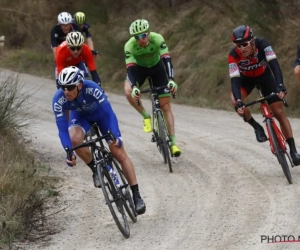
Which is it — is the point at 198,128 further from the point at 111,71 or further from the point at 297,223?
the point at 111,71

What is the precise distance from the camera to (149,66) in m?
10.7

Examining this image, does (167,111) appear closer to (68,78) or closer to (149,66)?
(149,66)

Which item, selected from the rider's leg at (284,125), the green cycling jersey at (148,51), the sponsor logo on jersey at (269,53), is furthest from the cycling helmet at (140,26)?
the rider's leg at (284,125)

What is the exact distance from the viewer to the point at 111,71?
2238 centimetres

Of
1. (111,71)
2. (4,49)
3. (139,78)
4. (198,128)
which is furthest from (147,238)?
(4,49)

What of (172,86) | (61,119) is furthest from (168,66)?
(61,119)

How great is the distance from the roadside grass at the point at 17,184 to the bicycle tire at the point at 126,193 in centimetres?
94

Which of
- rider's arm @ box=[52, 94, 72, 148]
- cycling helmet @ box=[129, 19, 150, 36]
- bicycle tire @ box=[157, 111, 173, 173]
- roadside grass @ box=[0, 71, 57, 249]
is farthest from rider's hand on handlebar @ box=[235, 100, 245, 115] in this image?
roadside grass @ box=[0, 71, 57, 249]

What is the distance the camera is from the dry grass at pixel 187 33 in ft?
55.6

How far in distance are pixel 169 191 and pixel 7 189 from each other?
207 centimetres

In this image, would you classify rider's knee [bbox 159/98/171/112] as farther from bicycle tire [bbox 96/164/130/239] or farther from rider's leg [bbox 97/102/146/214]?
bicycle tire [bbox 96/164/130/239]

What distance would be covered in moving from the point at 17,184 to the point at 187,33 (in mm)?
13186

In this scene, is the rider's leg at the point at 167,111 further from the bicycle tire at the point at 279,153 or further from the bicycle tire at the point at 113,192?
the bicycle tire at the point at 113,192

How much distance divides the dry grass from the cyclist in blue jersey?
7.77 meters
